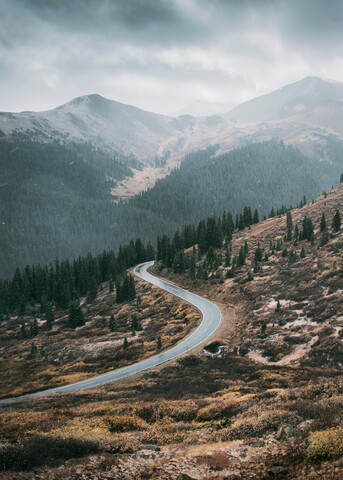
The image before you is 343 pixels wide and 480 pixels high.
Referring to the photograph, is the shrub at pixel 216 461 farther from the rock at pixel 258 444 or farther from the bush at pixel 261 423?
the bush at pixel 261 423

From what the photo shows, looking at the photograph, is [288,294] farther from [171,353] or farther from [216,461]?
[216,461]

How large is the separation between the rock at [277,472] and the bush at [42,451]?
8.97 meters

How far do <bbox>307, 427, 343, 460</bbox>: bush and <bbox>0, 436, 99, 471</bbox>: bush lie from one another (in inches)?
420

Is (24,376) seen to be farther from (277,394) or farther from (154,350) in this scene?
(277,394)

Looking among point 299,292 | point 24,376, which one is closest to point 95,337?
point 24,376

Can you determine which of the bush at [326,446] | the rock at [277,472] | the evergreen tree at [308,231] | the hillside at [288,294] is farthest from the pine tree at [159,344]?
the evergreen tree at [308,231]

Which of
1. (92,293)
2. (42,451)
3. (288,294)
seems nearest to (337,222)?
(288,294)

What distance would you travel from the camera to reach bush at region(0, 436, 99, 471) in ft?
40.8

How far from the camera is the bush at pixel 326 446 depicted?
35.9 feet

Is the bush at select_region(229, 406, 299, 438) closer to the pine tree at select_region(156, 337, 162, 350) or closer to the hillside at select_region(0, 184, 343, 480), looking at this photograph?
the hillside at select_region(0, 184, 343, 480)

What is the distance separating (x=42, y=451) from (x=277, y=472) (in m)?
11.0

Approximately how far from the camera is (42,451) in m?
13.5

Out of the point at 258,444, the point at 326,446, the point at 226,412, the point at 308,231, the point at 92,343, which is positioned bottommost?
the point at 92,343

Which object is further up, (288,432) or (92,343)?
(288,432)
